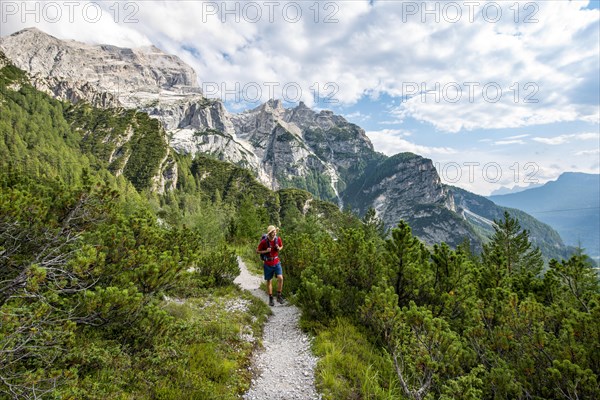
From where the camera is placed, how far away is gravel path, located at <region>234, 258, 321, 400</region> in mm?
5508

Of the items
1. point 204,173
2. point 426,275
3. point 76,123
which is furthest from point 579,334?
point 76,123

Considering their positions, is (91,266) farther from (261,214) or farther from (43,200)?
(261,214)

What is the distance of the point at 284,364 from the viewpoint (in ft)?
21.9

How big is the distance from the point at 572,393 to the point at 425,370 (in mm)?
1883

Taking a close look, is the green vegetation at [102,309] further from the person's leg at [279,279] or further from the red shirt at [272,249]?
the red shirt at [272,249]

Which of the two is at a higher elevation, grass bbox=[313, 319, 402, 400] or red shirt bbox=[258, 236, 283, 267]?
red shirt bbox=[258, 236, 283, 267]

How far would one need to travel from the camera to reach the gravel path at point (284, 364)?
18.1 feet

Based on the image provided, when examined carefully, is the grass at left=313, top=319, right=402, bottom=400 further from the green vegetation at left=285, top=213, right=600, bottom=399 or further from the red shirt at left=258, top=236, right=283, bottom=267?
the red shirt at left=258, top=236, right=283, bottom=267

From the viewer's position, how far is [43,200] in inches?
271

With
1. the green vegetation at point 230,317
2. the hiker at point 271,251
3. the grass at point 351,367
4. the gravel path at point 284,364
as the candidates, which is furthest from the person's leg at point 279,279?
the grass at point 351,367

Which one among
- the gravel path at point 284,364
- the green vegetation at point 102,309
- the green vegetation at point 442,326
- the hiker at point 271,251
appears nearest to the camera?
the green vegetation at point 102,309

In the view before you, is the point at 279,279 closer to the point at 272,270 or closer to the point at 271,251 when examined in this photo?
the point at 272,270

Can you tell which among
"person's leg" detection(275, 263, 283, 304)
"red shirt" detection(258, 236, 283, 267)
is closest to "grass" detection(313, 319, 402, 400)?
"person's leg" detection(275, 263, 283, 304)

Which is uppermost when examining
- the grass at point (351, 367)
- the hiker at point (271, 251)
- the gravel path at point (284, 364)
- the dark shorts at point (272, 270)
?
the hiker at point (271, 251)
